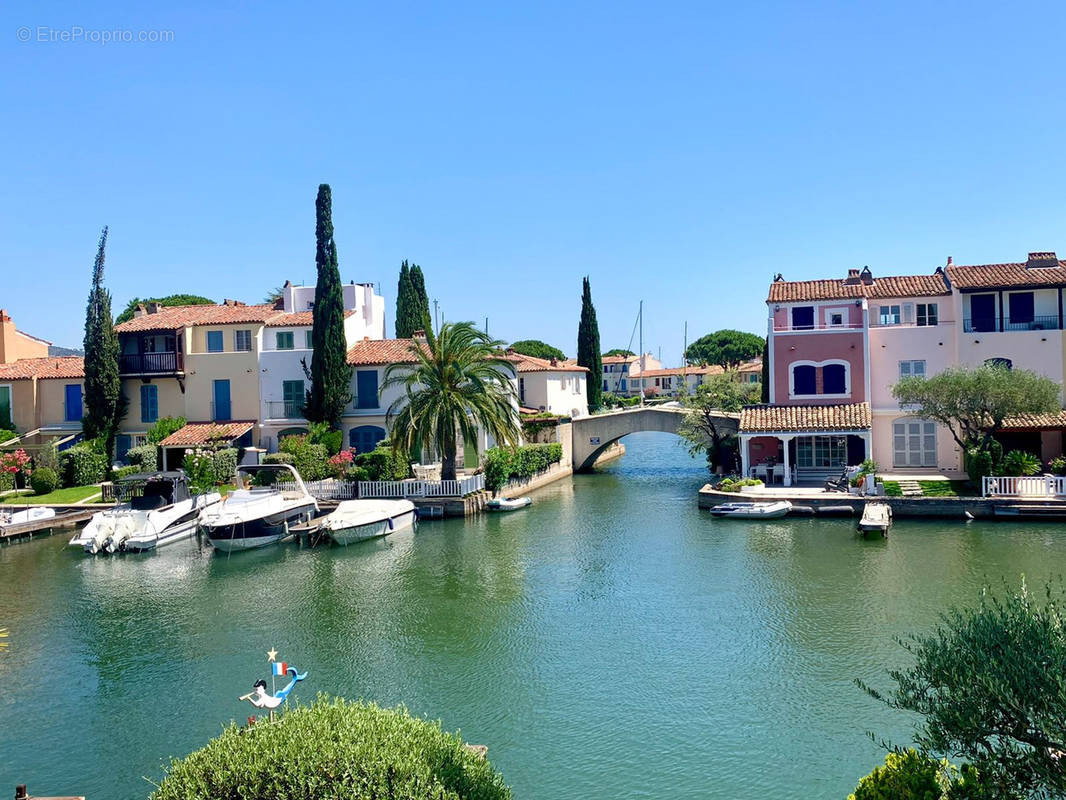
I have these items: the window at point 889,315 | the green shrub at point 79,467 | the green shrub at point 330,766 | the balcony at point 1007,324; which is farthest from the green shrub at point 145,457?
the balcony at point 1007,324

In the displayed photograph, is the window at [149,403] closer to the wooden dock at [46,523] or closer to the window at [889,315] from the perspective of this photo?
the wooden dock at [46,523]

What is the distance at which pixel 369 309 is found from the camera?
49.6 meters

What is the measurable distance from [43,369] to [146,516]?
21.6 meters

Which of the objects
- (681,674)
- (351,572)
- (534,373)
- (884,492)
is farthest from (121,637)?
(534,373)

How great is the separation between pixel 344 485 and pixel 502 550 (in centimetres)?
1141

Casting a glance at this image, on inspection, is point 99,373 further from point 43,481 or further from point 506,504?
point 506,504

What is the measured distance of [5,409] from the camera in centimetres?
4772

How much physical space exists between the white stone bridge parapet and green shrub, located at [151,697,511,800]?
41910 millimetres

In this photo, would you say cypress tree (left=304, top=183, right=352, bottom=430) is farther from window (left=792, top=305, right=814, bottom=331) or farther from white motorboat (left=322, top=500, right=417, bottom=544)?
window (left=792, top=305, right=814, bottom=331)

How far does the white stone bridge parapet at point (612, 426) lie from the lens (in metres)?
51.7

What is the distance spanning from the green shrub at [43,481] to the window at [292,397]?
11.6m

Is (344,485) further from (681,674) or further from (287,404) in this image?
(681,674)

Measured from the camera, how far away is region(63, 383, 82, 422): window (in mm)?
46938

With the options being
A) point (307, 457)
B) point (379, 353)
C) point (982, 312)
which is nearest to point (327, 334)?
point (379, 353)
